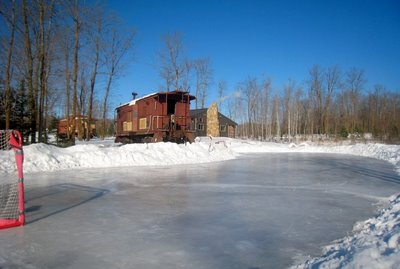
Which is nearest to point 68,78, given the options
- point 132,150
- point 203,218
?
point 132,150

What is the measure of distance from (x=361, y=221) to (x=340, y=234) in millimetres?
1023

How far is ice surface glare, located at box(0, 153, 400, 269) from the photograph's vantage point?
3.80m

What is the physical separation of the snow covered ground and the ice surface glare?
17.7 inches

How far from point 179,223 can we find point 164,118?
18.0m

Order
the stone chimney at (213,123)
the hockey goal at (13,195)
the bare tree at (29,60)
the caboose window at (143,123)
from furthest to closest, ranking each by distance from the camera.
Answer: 1. the stone chimney at (213,123)
2. the caboose window at (143,123)
3. the bare tree at (29,60)
4. the hockey goal at (13,195)

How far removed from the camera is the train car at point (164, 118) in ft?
74.1

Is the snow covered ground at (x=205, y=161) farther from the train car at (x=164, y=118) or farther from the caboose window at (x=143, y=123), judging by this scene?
the caboose window at (x=143, y=123)

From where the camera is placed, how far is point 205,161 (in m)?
19.0

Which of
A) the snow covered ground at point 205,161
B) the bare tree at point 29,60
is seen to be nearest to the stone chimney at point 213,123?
the snow covered ground at point 205,161

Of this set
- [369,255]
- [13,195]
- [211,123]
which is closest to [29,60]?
[13,195]

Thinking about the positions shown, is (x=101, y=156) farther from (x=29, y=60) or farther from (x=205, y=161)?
(x=29, y=60)

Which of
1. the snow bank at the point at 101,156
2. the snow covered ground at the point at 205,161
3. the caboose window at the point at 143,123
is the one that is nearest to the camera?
the snow covered ground at the point at 205,161

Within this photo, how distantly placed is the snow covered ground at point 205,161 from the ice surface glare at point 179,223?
45 cm

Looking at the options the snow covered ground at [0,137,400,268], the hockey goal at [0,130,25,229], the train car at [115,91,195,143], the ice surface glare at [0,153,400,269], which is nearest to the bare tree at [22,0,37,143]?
the snow covered ground at [0,137,400,268]
